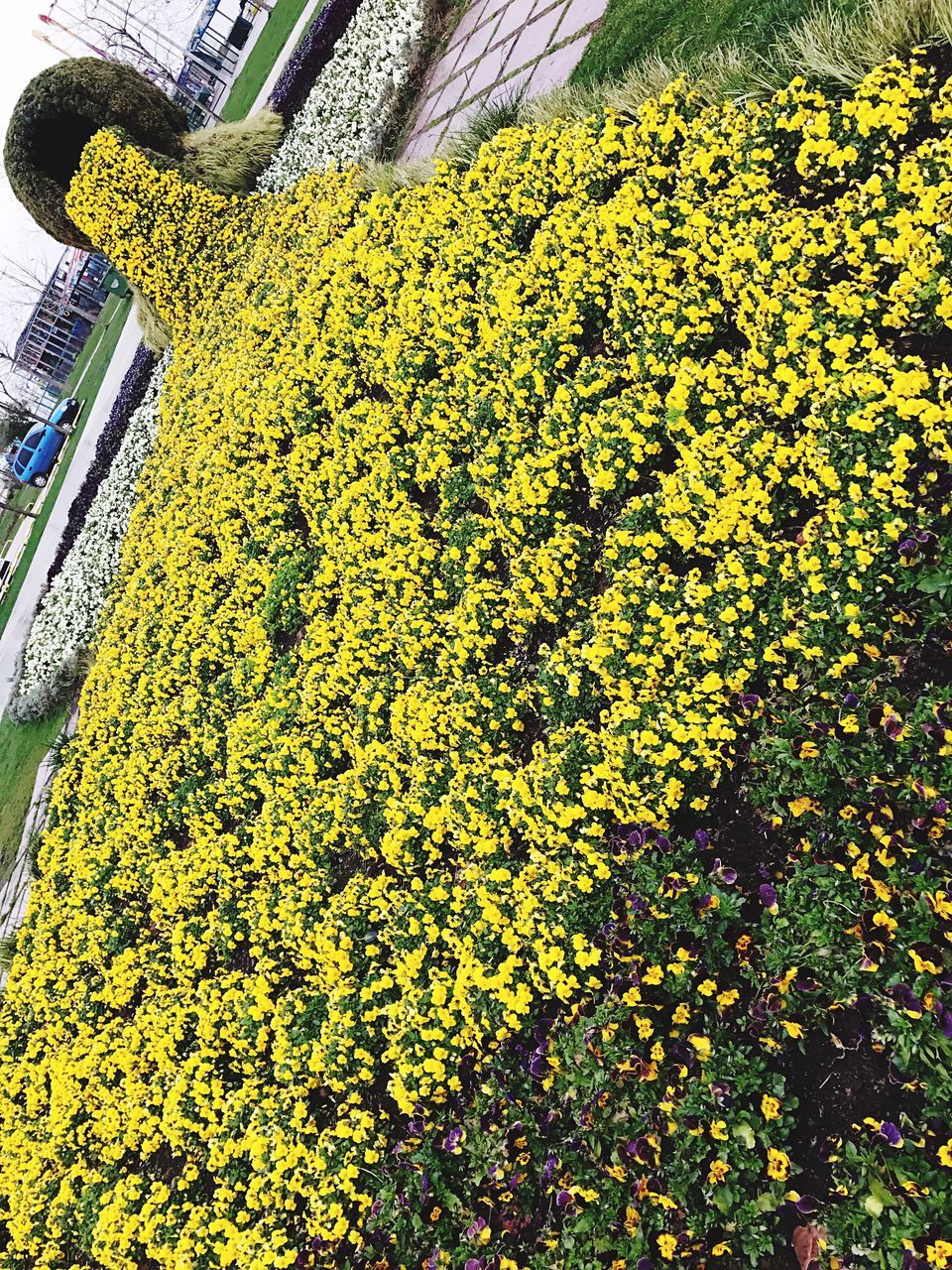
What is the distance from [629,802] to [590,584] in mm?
1595

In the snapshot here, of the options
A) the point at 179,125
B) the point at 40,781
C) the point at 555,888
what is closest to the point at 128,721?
the point at 40,781

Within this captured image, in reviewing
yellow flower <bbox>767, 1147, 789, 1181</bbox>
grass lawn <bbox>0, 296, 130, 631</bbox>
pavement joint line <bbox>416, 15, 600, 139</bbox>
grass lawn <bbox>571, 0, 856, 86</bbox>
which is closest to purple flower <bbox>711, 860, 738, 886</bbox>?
yellow flower <bbox>767, 1147, 789, 1181</bbox>

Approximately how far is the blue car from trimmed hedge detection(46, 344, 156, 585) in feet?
25.7

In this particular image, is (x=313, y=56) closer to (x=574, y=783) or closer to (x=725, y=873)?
(x=574, y=783)

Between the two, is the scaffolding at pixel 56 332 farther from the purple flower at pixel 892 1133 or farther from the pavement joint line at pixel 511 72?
the purple flower at pixel 892 1133

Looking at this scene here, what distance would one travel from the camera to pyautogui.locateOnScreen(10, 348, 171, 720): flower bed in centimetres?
1614

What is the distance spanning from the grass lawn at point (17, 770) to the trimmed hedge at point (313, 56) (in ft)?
42.5

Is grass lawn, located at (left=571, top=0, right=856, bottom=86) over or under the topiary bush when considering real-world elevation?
under

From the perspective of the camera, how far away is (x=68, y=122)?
15773 mm

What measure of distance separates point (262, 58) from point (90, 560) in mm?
16083

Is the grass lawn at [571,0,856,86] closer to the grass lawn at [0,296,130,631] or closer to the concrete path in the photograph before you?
the concrete path

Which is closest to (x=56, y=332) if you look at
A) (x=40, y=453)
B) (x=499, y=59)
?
(x=40, y=453)

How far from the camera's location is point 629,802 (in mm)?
4195

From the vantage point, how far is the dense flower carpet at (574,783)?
327cm
